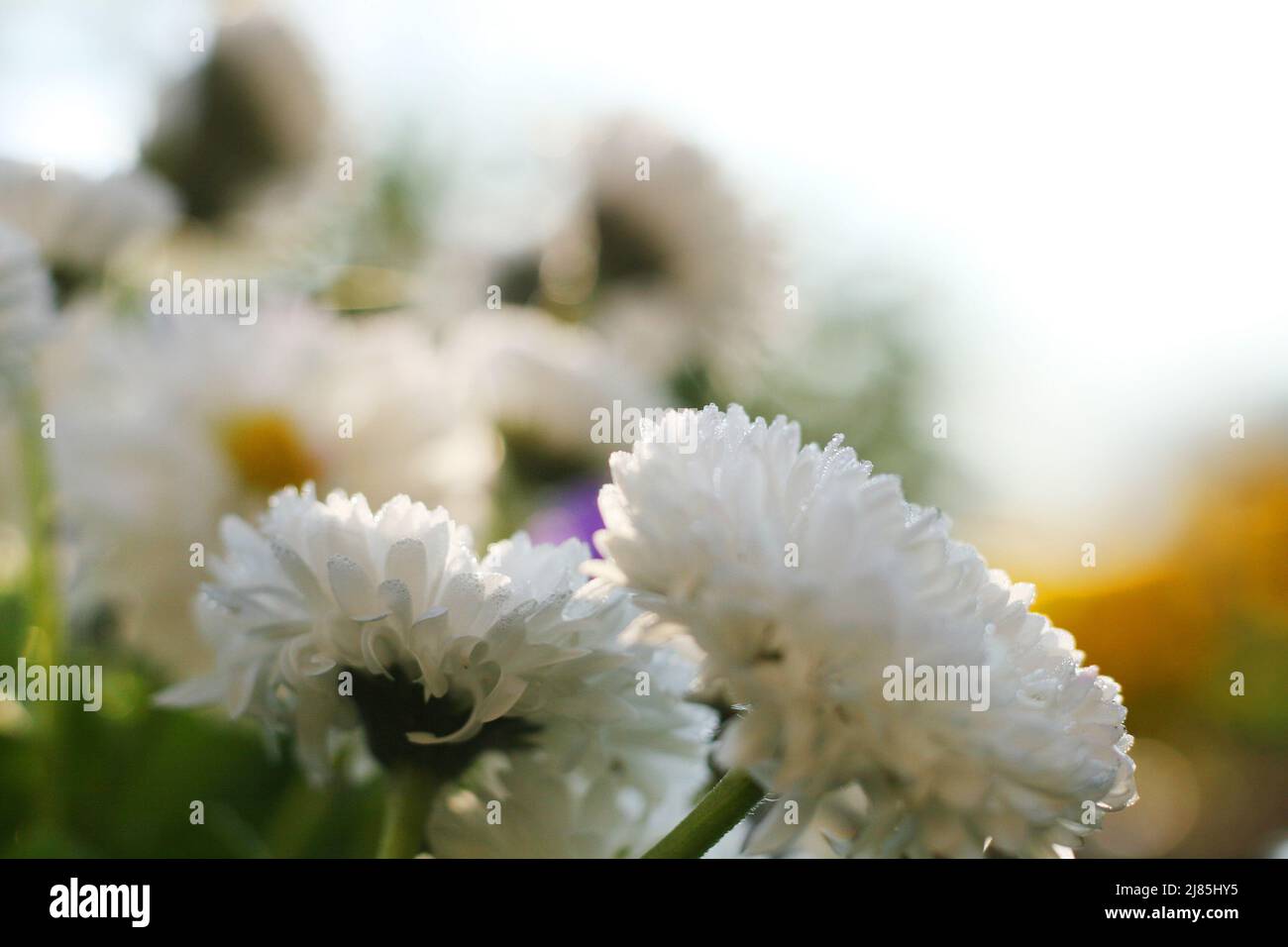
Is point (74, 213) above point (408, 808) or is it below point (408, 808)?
above

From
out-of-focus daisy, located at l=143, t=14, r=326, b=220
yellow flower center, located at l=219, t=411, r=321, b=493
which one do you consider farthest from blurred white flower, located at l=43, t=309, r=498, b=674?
out-of-focus daisy, located at l=143, t=14, r=326, b=220

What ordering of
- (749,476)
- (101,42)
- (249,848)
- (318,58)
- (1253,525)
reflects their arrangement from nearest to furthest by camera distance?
(749,476)
(249,848)
(318,58)
(101,42)
(1253,525)

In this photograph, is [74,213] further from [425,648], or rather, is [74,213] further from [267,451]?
[425,648]

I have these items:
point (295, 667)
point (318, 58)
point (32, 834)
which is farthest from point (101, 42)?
point (295, 667)

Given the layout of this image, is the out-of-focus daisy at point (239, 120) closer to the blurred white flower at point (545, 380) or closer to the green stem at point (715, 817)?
the blurred white flower at point (545, 380)

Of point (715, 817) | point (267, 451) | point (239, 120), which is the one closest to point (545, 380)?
point (267, 451)

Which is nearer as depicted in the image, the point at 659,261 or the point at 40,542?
the point at 40,542
